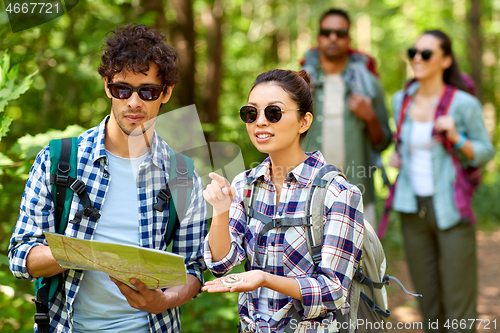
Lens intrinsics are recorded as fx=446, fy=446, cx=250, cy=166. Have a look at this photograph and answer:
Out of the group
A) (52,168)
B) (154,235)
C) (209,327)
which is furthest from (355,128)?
(52,168)

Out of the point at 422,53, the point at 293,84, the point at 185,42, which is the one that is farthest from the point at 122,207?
the point at 185,42

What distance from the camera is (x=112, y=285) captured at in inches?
83.0

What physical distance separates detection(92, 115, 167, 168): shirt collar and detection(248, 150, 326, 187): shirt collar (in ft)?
1.59

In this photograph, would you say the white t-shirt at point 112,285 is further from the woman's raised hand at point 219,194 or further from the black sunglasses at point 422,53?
the black sunglasses at point 422,53

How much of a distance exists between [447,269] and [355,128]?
1499mm

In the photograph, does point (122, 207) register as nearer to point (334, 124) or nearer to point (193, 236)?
point (193, 236)

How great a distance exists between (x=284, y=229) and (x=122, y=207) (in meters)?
0.80

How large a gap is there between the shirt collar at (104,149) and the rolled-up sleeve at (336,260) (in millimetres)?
913

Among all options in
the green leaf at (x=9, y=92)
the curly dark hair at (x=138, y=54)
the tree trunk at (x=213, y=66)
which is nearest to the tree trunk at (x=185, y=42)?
the tree trunk at (x=213, y=66)

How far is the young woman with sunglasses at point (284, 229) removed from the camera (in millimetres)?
1834

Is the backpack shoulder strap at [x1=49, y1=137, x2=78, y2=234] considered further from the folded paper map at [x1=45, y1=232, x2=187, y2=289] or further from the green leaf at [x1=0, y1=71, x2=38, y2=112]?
the green leaf at [x1=0, y1=71, x2=38, y2=112]

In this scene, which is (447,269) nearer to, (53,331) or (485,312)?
(485,312)

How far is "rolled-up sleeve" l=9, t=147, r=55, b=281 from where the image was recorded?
6.64ft

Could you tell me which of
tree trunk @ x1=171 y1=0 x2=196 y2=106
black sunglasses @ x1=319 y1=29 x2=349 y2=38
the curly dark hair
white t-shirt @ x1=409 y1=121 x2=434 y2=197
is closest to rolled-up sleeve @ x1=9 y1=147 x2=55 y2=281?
the curly dark hair
